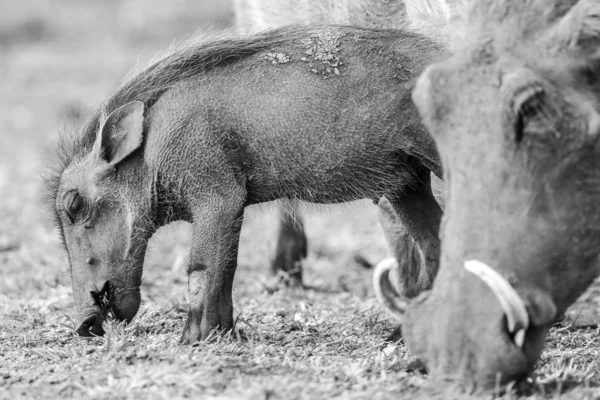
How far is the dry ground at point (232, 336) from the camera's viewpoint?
10.9ft

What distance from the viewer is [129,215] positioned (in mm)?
4277

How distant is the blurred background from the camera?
6.11m

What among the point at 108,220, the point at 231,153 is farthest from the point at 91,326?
the point at 231,153

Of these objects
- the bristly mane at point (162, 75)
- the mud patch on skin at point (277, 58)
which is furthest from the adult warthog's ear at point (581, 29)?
the bristly mane at point (162, 75)

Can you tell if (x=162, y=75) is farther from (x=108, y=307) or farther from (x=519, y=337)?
(x=519, y=337)

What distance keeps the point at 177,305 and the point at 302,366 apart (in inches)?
59.4

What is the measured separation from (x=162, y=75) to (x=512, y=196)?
1848 millimetres

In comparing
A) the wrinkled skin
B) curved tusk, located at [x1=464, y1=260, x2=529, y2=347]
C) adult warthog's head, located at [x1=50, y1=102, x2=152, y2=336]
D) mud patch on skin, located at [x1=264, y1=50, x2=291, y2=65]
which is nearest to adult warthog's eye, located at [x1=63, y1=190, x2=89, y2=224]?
adult warthog's head, located at [x1=50, y1=102, x2=152, y2=336]

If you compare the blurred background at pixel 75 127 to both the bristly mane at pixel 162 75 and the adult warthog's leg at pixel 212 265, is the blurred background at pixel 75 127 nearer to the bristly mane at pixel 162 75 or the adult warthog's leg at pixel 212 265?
the bristly mane at pixel 162 75

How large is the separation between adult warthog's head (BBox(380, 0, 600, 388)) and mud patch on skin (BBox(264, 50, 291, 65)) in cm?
102

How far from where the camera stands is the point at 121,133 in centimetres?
427

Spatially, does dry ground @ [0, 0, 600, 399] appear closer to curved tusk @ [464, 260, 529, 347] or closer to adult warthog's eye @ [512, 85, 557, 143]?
curved tusk @ [464, 260, 529, 347]

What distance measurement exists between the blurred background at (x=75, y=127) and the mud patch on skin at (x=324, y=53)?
674 mm

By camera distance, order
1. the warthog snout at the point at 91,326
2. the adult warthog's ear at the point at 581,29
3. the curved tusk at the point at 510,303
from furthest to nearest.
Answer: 1. the warthog snout at the point at 91,326
2. the adult warthog's ear at the point at 581,29
3. the curved tusk at the point at 510,303
